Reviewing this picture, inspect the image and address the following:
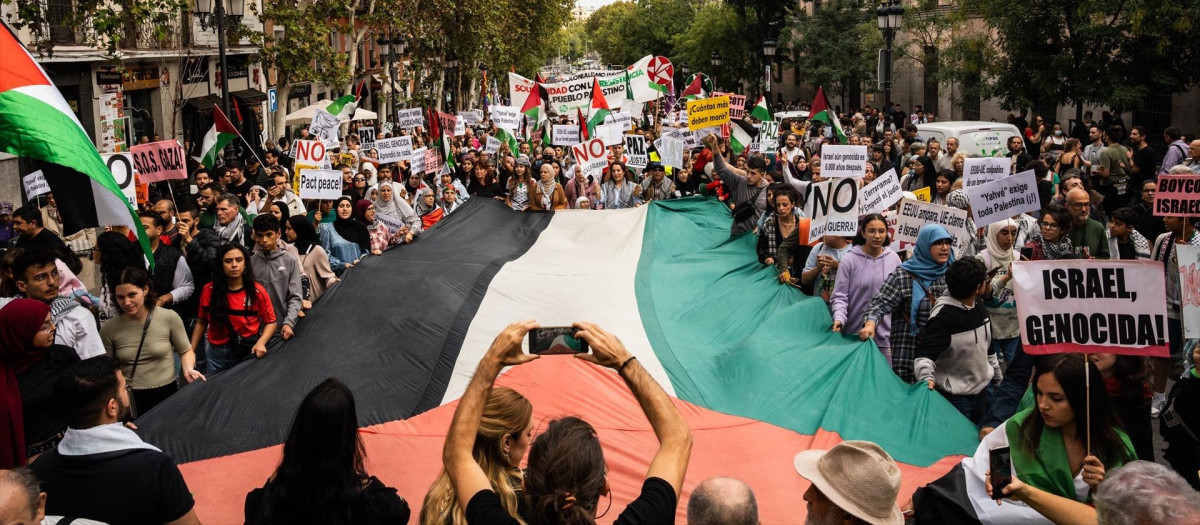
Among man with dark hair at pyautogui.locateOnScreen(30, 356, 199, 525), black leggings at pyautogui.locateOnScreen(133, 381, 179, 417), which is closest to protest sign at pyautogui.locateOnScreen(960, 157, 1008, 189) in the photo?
black leggings at pyautogui.locateOnScreen(133, 381, 179, 417)

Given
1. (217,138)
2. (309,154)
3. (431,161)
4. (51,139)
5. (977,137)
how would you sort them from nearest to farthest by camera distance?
(51,139)
(309,154)
(217,138)
(431,161)
(977,137)

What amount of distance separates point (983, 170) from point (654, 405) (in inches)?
332

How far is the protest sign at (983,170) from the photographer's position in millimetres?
11086

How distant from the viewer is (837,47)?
42.3 m

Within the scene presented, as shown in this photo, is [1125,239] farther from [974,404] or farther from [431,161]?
[431,161]

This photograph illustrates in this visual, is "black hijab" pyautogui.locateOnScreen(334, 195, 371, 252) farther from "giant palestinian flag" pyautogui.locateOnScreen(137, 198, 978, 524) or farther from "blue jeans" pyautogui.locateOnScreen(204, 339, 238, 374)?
"blue jeans" pyautogui.locateOnScreen(204, 339, 238, 374)

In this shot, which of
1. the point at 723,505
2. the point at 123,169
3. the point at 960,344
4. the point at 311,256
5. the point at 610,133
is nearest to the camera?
the point at 723,505

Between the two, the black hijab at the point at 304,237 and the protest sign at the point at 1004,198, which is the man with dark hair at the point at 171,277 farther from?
the protest sign at the point at 1004,198

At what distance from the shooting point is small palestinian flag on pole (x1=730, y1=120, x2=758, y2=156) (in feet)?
64.0

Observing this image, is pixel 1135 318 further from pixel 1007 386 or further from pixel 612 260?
pixel 612 260

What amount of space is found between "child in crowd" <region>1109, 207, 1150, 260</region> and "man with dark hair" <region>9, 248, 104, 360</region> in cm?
786

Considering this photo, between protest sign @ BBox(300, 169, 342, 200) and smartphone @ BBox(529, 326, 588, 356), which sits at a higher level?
protest sign @ BBox(300, 169, 342, 200)

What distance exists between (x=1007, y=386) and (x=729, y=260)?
171 inches

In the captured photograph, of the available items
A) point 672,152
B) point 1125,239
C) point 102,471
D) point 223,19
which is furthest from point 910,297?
point 223,19
